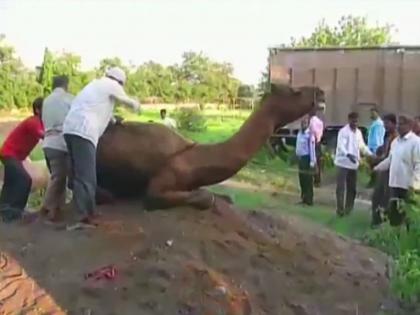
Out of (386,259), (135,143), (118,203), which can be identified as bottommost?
(386,259)

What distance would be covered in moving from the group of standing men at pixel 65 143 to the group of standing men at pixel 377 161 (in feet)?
10.1

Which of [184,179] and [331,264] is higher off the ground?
[184,179]

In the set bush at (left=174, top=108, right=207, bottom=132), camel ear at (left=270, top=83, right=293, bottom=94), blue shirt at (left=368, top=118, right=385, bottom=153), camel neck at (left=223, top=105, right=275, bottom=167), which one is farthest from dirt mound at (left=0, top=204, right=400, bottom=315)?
bush at (left=174, top=108, right=207, bottom=132)

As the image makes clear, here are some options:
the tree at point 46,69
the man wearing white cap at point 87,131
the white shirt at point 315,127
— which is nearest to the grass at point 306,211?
the white shirt at point 315,127

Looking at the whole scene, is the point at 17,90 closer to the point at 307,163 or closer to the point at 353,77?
the point at 353,77

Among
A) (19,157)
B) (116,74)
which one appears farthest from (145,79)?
(116,74)

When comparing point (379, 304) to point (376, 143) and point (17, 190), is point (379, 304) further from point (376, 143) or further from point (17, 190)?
point (376, 143)

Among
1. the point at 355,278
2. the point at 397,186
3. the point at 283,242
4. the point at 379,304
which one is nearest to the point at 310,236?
the point at 283,242

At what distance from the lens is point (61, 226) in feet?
25.9

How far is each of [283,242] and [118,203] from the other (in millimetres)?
1652

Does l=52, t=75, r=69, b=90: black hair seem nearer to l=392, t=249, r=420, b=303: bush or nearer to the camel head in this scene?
the camel head

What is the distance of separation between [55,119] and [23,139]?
130 cm

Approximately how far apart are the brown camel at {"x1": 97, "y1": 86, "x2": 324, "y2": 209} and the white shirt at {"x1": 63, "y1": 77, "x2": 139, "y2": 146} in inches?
13.5

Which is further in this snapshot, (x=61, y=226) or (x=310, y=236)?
(x=310, y=236)
